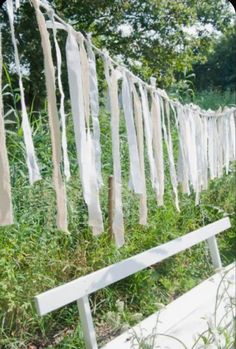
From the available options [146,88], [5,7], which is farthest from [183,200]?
[5,7]

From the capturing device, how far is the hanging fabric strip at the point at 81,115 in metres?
0.92

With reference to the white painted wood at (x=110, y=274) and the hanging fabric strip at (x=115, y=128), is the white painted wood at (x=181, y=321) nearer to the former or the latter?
the white painted wood at (x=110, y=274)

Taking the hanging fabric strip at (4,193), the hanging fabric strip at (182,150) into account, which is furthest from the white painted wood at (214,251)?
the hanging fabric strip at (4,193)

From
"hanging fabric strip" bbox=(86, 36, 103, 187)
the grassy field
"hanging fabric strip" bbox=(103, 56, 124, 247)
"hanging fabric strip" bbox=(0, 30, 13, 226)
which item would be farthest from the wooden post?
"hanging fabric strip" bbox=(0, 30, 13, 226)

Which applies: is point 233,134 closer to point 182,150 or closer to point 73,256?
point 182,150

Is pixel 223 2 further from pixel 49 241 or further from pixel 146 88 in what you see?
pixel 49 241

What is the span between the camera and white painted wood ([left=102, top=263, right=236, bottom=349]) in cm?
123

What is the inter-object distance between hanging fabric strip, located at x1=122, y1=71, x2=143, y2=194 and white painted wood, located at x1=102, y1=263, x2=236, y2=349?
30cm

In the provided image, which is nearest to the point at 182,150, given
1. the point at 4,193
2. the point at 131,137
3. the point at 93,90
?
the point at 131,137

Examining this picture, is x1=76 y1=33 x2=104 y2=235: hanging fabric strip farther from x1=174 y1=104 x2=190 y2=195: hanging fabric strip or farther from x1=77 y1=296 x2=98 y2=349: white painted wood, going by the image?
x1=174 y1=104 x2=190 y2=195: hanging fabric strip

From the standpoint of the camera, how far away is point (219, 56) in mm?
1379

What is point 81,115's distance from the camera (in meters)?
0.93

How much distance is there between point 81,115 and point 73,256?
54 cm

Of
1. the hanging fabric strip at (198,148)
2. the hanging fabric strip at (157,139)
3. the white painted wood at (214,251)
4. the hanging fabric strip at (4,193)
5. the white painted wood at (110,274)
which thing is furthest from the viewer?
the white painted wood at (214,251)
